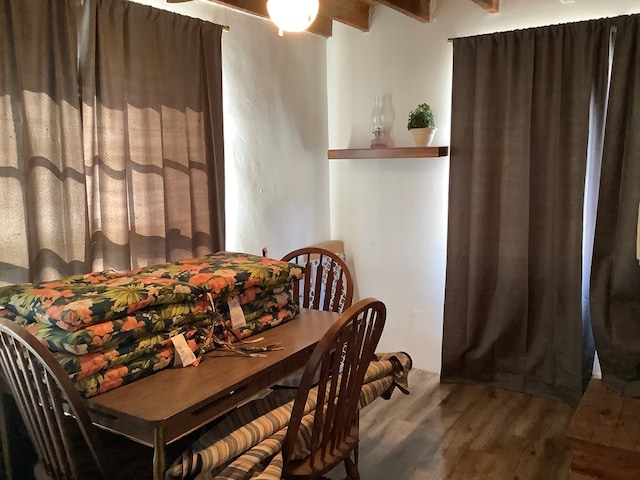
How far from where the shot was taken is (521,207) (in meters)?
3.13

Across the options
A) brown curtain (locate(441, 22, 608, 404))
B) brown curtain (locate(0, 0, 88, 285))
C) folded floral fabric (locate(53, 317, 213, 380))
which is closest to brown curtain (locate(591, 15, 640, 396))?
brown curtain (locate(441, 22, 608, 404))

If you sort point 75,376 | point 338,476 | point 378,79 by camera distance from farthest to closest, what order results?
point 378,79
point 338,476
point 75,376

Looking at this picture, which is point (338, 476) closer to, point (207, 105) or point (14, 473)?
point (14, 473)

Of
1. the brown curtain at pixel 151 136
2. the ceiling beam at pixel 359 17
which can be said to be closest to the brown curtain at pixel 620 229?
the ceiling beam at pixel 359 17

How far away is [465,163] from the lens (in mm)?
3295

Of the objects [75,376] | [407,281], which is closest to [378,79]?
[407,281]

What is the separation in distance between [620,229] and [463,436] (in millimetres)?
1281

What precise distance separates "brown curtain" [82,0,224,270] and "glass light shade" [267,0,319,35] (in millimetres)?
754

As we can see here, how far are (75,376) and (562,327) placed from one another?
2.53m

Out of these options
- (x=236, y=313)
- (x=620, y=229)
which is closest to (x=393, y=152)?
(x=620, y=229)

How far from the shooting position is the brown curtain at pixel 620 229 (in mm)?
2771

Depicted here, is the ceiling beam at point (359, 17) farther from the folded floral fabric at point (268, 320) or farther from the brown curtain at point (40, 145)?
the folded floral fabric at point (268, 320)

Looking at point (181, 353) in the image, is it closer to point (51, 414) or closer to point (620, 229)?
point (51, 414)

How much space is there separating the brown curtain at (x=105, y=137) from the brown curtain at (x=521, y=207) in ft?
4.64
